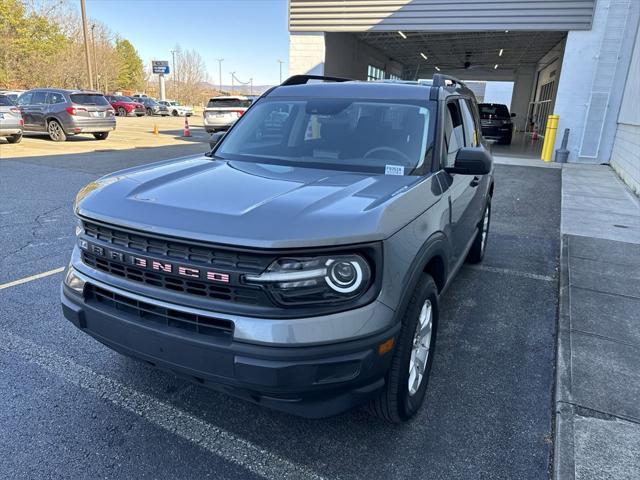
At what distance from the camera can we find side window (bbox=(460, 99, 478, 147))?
13.6ft

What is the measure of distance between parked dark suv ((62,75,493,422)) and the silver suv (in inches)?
624

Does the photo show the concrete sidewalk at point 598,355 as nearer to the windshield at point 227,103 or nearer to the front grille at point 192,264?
the front grille at point 192,264

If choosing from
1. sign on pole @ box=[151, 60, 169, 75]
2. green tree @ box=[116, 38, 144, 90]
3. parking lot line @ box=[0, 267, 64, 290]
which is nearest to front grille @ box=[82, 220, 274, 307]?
parking lot line @ box=[0, 267, 64, 290]

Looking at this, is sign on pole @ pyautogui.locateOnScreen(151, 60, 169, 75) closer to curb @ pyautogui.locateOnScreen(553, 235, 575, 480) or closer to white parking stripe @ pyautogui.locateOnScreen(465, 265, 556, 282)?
white parking stripe @ pyautogui.locateOnScreen(465, 265, 556, 282)

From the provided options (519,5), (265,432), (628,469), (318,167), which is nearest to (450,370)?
(628,469)

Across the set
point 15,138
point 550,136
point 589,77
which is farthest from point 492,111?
point 15,138

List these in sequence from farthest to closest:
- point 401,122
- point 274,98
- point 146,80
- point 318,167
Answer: point 146,80, point 274,98, point 401,122, point 318,167

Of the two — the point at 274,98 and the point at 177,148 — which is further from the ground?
the point at 274,98

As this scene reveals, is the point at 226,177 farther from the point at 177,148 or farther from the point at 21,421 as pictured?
the point at 177,148

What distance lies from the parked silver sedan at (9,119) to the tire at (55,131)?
66.0 inches

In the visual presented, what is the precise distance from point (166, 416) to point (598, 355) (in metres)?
2.97

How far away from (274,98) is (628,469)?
3.41 m

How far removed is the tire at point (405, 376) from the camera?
7.57 ft

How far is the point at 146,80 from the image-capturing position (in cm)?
8688
